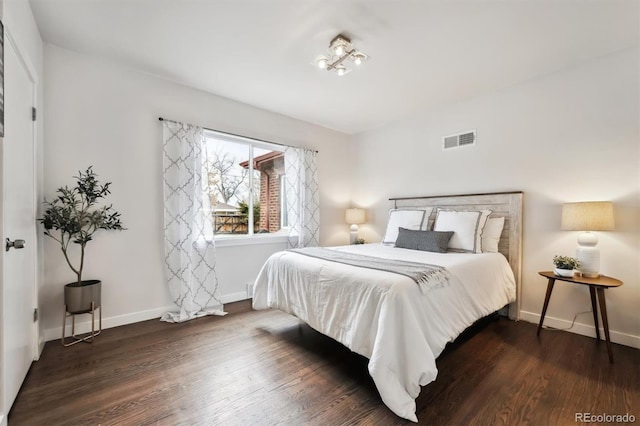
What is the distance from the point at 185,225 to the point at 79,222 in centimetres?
87

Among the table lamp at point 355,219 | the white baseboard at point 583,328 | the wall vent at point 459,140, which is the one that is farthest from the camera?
the table lamp at point 355,219

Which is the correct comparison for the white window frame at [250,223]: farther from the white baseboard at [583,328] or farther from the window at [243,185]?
the white baseboard at [583,328]

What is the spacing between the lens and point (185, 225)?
2.91 metres

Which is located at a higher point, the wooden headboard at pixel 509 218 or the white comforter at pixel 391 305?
the wooden headboard at pixel 509 218

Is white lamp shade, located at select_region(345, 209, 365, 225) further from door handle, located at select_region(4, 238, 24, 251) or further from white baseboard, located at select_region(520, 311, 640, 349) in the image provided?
door handle, located at select_region(4, 238, 24, 251)

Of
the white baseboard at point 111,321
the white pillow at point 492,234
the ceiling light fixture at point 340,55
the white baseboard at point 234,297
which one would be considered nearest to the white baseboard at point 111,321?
the white baseboard at point 111,321

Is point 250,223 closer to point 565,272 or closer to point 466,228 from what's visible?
point 466,228

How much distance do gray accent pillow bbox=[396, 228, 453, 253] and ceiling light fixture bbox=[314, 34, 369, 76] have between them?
188 centimetres

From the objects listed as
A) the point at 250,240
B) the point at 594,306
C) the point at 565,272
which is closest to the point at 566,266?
the point at 565,272

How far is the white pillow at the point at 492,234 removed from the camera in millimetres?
2855

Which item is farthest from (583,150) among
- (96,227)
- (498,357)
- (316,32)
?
(96,227)

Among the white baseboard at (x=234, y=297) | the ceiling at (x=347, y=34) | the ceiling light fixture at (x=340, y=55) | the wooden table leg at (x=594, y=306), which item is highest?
the ceiling at (x=347, y=34)

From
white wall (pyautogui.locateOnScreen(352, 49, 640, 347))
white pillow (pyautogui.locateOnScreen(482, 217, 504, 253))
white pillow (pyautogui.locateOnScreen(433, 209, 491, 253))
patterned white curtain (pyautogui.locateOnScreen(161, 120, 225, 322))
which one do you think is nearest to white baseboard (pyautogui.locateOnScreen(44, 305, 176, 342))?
patterned white curtain (pyautogui.locateOnScreen(161, 120, 225, 322))

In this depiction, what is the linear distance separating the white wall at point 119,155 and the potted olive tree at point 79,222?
0.09 metres
